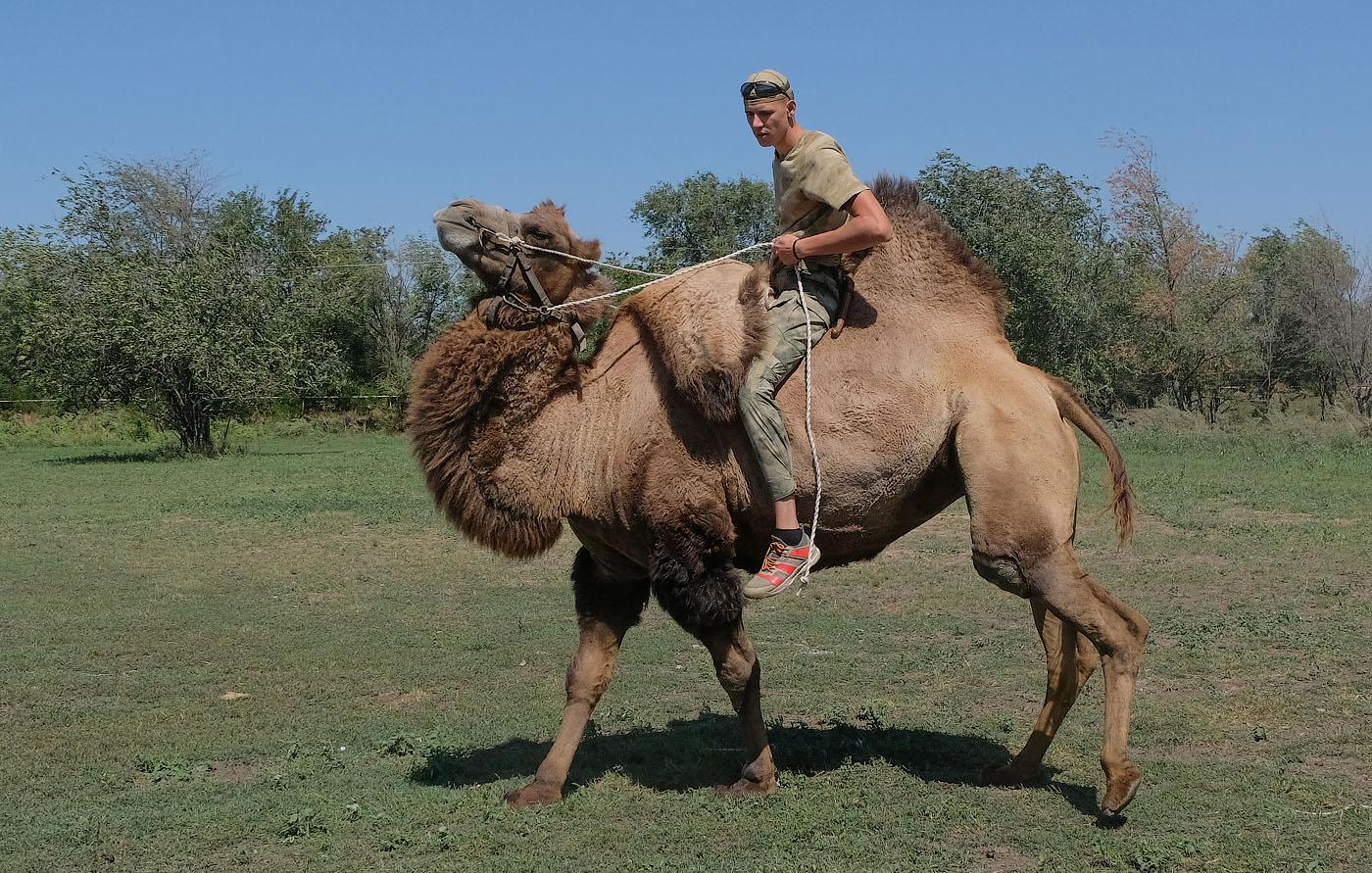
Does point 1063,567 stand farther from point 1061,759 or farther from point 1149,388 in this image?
point 1149,388

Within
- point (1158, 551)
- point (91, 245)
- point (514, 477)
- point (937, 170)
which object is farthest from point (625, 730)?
point (937, 170)

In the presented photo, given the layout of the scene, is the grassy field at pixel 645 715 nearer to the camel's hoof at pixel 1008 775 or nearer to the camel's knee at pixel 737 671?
the camel's hoof at pixel 1008 775

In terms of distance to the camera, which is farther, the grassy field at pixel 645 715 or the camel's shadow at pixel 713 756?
the camel's shadow at pixel 713 756

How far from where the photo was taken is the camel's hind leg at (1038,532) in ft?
17.7

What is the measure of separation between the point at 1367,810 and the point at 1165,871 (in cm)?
130

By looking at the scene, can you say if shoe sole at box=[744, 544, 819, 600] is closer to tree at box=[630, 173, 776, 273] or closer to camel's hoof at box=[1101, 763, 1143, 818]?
camel's hoof at box=[1101, 763, 1143, 818]

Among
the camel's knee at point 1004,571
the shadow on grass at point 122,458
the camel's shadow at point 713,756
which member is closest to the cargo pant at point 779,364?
the camel's knee at point 1004,571

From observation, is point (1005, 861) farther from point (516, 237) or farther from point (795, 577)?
point (516, 237)

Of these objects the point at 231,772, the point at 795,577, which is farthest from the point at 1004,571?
the point at 231,772

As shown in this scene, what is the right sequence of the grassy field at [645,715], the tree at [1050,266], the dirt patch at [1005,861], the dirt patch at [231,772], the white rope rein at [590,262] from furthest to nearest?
1. the tree at [1050,266]
2. the dirt patch at [231,772]
3. the white rope rein at [590,262]
4. the grassy field at [645,715]
5. the dirt patch at [1005,861]

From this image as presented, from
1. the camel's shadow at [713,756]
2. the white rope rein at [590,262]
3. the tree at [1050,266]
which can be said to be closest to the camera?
the white rope rein at [590,262]

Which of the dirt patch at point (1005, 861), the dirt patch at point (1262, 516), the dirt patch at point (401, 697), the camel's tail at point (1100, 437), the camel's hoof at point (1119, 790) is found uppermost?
the camel's tail at point (1100, 437)

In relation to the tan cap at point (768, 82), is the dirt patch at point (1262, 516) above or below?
below

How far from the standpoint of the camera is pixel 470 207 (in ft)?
18.6
